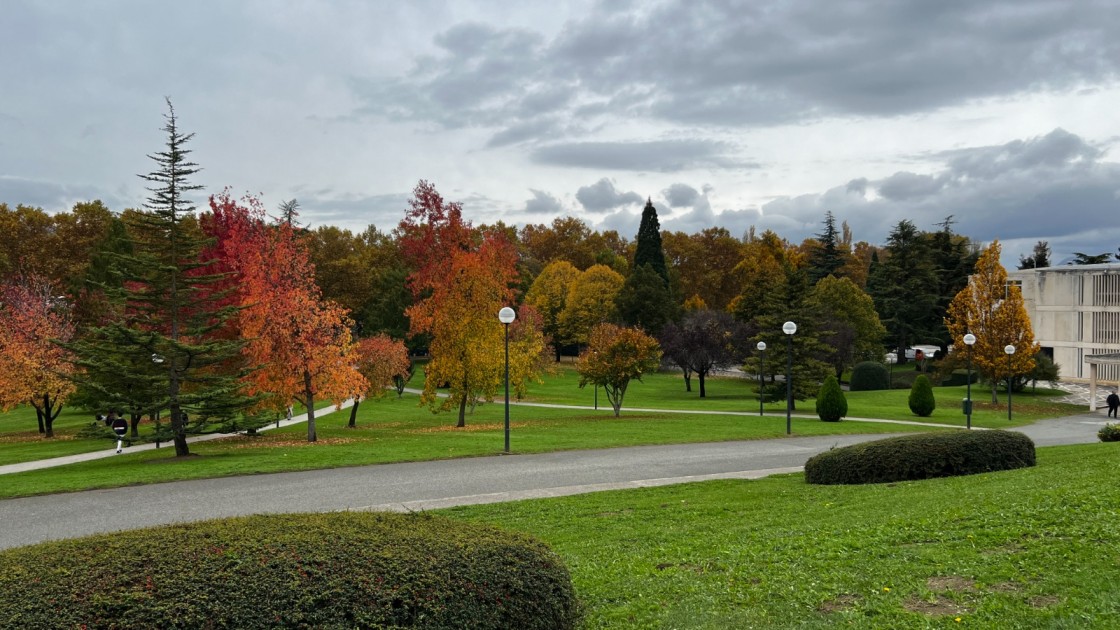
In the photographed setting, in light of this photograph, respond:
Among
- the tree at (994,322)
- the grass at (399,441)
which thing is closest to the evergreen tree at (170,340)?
the grass at (399,441)

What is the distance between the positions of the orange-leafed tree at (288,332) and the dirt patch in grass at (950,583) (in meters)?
23.1

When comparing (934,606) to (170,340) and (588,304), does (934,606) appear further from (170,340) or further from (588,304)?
(588,304)

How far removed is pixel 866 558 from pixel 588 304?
69.0 metres

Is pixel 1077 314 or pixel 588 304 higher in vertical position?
pixel 588 304

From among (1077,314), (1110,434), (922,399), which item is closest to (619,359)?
(922,399)

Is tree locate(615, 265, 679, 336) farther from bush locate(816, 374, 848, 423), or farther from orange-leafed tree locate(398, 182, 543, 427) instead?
orange-leafed tree locate(398, 182, 543, 427)

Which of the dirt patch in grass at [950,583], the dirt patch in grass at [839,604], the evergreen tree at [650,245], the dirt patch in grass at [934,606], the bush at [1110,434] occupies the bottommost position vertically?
the bush at [1110,434]

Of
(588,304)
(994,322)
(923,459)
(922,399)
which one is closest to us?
(923,459)

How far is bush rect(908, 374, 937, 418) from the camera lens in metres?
39.2

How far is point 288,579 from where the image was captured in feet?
17.2

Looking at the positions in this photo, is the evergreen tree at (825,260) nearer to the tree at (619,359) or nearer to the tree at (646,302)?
the tree at (646,302)

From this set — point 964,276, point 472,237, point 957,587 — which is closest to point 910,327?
point 964,276

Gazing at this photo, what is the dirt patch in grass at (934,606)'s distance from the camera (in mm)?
6469

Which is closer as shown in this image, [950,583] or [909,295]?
[950,583]
